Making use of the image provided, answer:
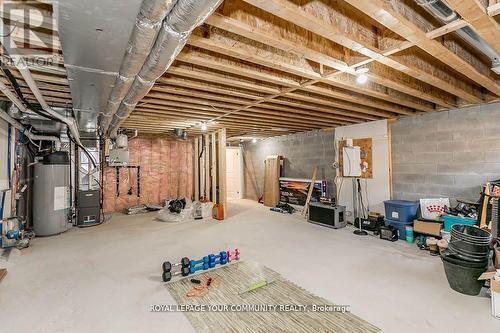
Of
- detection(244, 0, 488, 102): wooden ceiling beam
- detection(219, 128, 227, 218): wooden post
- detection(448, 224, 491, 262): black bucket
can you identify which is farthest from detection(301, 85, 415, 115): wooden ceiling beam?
detection(219, 128, 227, 218): wooden post

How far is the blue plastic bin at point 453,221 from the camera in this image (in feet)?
11.3

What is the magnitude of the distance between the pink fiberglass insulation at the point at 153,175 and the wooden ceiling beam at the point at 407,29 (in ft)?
23.8

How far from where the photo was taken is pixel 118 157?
6.69m

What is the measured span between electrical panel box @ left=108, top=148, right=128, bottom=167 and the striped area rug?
510 centimetres

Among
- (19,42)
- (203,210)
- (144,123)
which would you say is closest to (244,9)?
(19,42)

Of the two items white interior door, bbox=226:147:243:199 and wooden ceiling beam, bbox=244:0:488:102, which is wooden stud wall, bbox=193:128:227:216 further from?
wooden ceiling beam, bbox=244:0:488:102

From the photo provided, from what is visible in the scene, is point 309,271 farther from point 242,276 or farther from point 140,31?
point 140,31

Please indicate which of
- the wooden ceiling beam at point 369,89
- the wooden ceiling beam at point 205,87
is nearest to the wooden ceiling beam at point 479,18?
the wooden ceiling beam at point 369,89

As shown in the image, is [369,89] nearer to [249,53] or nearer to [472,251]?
[249,53]

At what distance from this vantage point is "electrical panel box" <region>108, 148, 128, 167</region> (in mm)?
6594

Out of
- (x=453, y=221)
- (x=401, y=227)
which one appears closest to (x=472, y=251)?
(x=453, y=221)

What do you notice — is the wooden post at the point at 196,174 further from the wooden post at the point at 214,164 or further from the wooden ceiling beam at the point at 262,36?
the wooden ceiling beam at the point at 262,36

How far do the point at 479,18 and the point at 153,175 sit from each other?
780 centimetres

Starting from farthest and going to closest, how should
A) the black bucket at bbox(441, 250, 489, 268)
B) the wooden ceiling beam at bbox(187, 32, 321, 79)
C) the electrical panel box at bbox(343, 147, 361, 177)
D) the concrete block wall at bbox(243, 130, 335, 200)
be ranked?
the concrete block wall at bbox(243, 130, 335, 200) → the electrical panel box at bbox(343, 147, 361, 177) → the black bucket at bbox(441, 250, 489, 268) → the wooden ceiling beam at bbox(187, 32, 321, 79)
